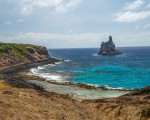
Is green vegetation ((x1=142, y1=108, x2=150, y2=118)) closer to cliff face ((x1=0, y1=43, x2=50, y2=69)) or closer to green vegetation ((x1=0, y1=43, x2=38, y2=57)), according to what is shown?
cliff face ((x1=0, y1=43, x2=50, y2=69))

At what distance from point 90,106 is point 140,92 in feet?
41.8

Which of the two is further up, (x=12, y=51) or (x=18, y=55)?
(x=12, y=51)

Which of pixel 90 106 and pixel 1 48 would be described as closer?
pixel 90 106

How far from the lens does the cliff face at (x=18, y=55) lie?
131 metres

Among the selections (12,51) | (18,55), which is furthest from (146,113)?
(12,51)

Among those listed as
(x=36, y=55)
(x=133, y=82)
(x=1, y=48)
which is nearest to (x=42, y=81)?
(x=133, y=82)

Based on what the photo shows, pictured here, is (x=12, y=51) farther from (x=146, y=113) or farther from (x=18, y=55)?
(x=146, y=113)

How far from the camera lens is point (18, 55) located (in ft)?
486

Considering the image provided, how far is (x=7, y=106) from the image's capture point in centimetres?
2652

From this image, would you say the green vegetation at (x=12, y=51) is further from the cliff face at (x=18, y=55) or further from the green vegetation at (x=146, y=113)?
the green vegetation at (x=146, y=113)

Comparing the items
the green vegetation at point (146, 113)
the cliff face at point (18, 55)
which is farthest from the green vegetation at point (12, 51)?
the green vegetation at point (146, 113)

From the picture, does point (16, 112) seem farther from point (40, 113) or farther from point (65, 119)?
point (65, 119)

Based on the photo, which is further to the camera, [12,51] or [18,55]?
[12,51]

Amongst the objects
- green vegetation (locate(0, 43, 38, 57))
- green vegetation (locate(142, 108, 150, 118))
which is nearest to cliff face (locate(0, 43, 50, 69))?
green vegetation (locate(0, 43, 38, 57))
